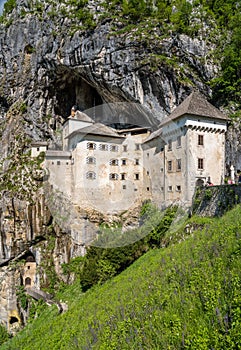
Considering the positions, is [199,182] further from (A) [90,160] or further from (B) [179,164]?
(A) [90,160]

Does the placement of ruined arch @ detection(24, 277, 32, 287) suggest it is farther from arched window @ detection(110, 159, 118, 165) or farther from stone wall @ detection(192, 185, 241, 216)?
stone wall @ detection(192, 185, 241, 216)

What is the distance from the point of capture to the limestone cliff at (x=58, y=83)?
29250 millimetres

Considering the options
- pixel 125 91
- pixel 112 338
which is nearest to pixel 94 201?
pixel 125 91

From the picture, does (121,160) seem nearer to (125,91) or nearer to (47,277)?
(125,91)

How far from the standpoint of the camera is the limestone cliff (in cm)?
2925

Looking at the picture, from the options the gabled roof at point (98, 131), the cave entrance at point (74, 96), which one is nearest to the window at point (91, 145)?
the gabled roof at point (98, 131)

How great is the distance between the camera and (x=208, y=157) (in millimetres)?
24797

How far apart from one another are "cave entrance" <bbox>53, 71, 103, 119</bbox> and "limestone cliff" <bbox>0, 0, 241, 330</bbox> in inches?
5.5

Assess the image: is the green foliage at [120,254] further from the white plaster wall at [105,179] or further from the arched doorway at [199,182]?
the white plaster wall at [105,179]

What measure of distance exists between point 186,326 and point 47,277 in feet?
91.3

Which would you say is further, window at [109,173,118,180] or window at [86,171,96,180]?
window at [86,171,96,180]

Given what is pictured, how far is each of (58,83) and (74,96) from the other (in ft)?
10.2

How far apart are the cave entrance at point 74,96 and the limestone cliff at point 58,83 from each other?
0.14m

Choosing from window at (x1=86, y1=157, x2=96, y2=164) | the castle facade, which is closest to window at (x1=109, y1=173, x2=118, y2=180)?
the castle facade
